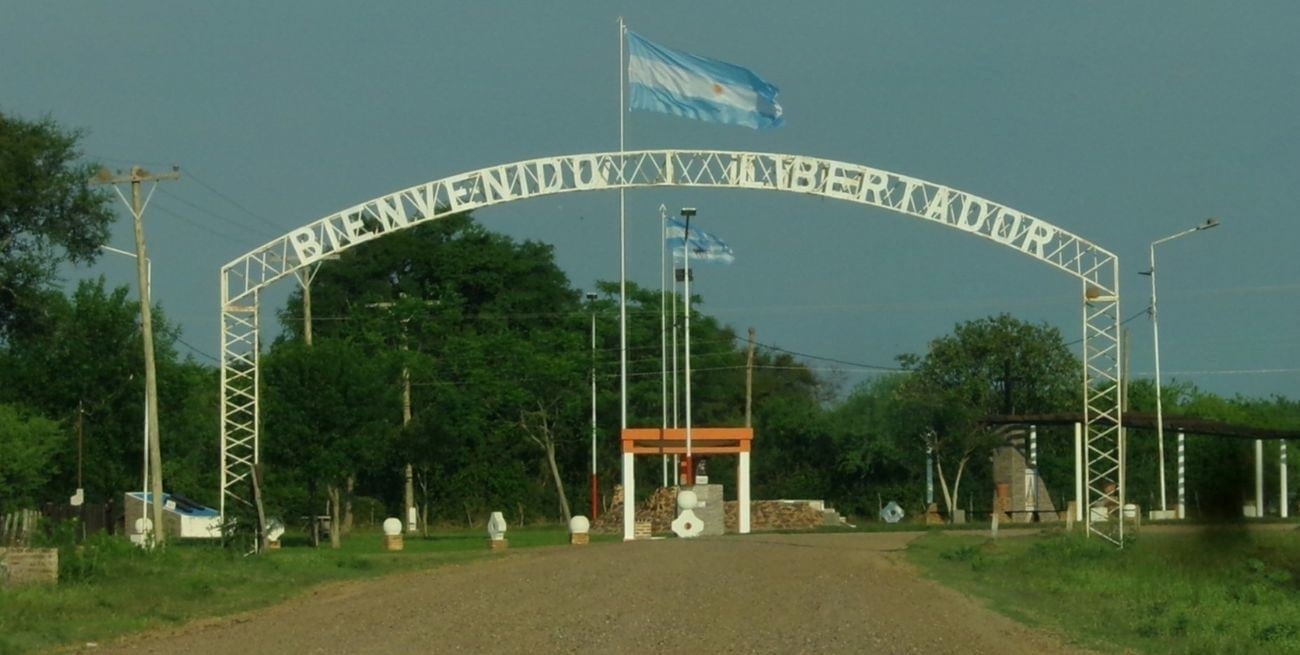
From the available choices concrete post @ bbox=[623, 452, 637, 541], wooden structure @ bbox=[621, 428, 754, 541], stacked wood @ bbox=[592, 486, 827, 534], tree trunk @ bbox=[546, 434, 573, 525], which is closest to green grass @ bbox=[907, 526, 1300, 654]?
concrete post @ bbox=[623, 452, 637, 541]

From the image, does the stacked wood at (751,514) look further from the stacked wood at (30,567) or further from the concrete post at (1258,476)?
the stacked wood at (30,567)

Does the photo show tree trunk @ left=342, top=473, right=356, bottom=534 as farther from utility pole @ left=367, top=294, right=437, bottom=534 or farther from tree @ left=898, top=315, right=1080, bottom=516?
tree @ left=898, top=315, right=1080, bottom=516

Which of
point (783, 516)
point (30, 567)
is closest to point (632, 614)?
point (30, 567)

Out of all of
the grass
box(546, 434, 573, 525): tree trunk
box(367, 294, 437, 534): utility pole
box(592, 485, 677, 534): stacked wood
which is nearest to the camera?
the grass

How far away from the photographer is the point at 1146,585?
97.1 feet

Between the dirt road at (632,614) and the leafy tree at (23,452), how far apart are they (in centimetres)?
2272

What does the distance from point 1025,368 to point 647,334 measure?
57.8 ft

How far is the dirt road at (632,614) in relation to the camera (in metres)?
19.0

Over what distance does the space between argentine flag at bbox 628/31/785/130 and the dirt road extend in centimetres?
1125

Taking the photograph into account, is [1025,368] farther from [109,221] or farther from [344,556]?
[344,556]

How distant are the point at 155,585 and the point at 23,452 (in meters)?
26.0

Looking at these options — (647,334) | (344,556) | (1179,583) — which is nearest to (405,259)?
(647,334)

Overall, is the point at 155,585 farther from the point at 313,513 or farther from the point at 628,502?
the point at 628,502

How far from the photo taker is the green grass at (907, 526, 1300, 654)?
2180 cm
